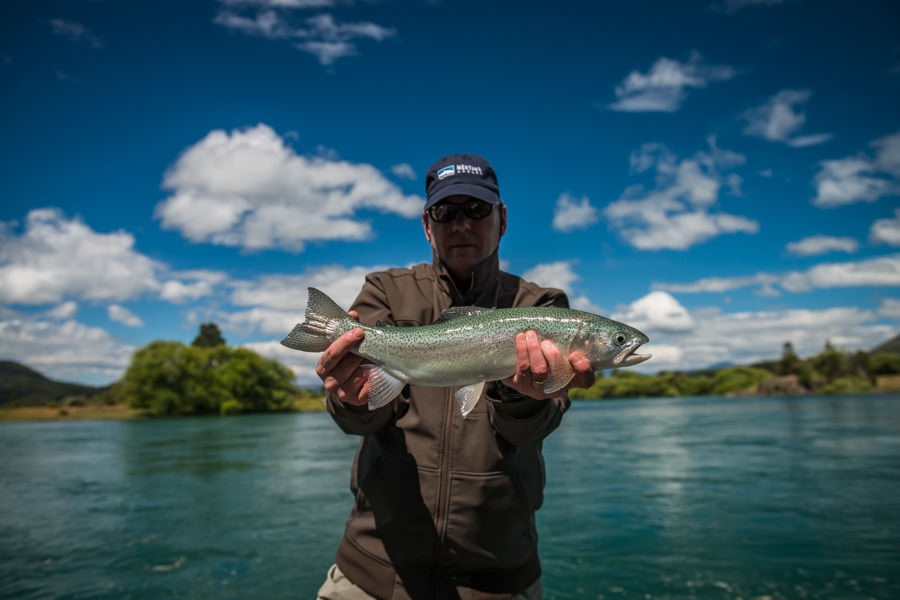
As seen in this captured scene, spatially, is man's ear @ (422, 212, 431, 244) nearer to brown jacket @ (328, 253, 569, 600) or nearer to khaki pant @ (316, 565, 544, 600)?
brown jacket @ (328, 253, 569, 600)

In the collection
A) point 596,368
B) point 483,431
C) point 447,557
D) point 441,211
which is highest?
point 441,211

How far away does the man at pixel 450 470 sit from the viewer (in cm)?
348

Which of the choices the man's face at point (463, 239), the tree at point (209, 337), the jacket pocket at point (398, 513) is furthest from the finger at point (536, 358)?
the tree at point (209, 337)

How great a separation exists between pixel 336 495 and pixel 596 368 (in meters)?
18.4

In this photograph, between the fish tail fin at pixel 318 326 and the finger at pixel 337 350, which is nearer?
the finger at pixel 337 350

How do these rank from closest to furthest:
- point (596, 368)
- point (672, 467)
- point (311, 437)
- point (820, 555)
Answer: point (596, 368), point (820, 555), point (672, 467), point (311, 437)

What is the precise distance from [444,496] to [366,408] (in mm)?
746

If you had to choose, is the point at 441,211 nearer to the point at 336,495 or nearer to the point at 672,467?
the point at 336,495

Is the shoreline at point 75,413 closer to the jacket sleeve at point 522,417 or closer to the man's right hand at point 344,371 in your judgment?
the man's right hand at point 344,371

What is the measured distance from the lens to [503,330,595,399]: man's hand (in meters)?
3.37

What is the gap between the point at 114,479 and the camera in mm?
24438

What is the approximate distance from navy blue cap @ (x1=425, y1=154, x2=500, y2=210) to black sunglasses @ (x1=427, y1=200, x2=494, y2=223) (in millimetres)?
64

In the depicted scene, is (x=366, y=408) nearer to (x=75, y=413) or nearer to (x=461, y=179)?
(x=461, y=179)

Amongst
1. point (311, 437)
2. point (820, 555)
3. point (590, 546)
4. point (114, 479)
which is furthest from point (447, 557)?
point (311, 437)
